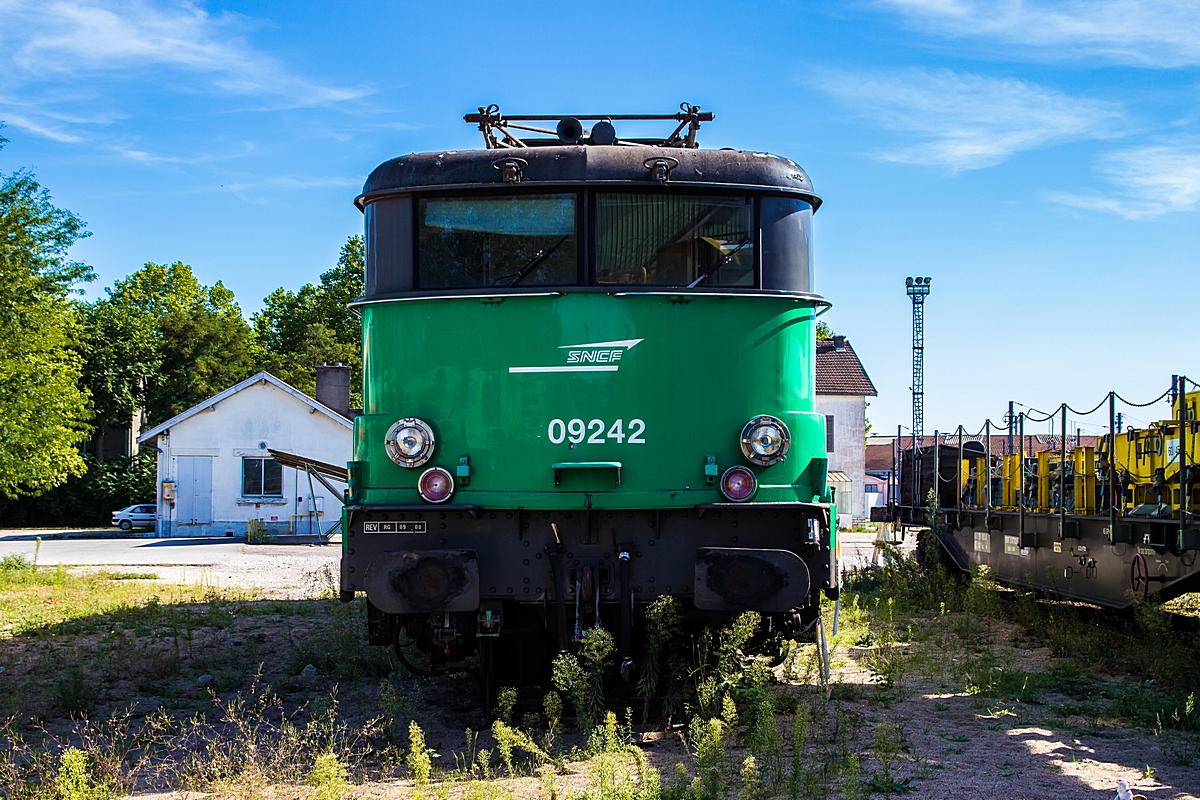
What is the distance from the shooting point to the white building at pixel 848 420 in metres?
43.4

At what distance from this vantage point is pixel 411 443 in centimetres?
670

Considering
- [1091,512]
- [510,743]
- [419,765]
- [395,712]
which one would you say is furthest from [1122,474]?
[419,765]

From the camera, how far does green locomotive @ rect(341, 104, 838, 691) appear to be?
6.56 meters

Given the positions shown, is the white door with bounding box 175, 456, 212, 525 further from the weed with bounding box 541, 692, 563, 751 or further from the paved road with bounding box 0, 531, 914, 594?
the weed with bounding box 541, 692, 563, 751

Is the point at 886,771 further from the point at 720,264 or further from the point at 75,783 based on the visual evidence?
the point at 75,783

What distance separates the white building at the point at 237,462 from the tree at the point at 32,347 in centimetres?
1162

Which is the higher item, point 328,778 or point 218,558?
point 328,778

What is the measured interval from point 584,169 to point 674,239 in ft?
2.32

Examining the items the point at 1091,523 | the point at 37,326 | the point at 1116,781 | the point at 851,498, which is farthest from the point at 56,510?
the point at 1116,781

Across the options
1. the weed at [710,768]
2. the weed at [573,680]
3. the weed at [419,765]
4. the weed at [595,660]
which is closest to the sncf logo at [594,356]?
the weed at [595,660]

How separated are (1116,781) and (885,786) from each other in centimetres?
136

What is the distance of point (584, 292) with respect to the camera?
6.70 meters

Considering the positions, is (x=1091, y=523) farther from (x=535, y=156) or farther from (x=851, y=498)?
(x=851, y=498)

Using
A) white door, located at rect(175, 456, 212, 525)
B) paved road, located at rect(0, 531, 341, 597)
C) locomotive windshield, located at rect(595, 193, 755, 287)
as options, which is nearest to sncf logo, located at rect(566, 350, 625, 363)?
locomotive windshield, located at rect(595, 193, 755, 287)
